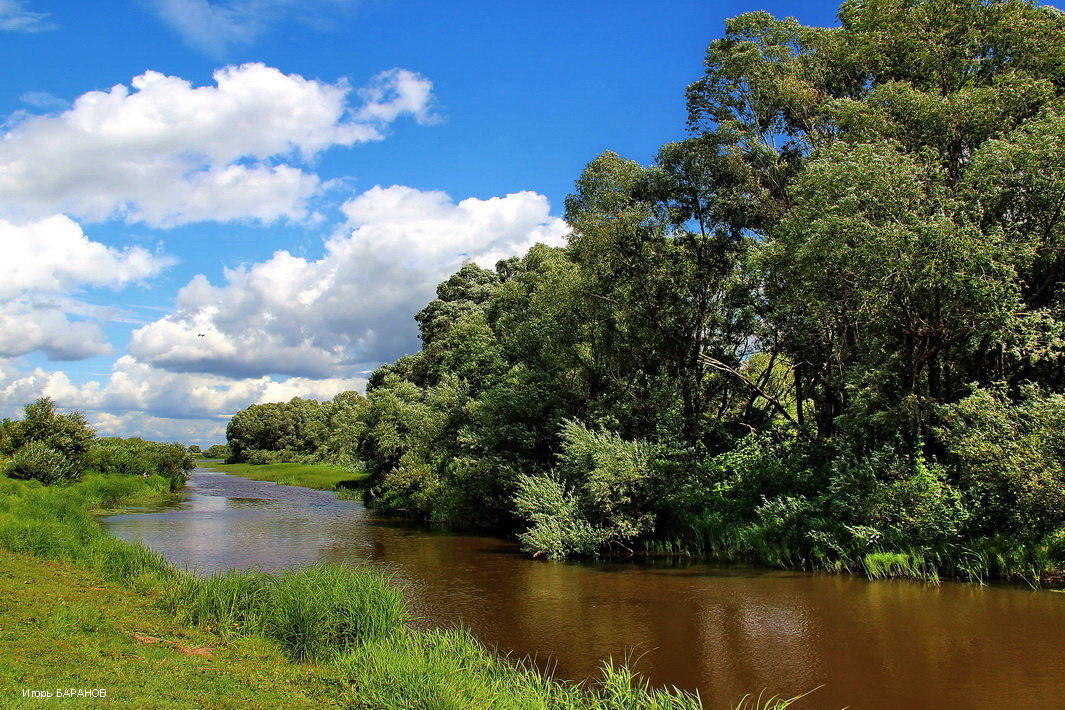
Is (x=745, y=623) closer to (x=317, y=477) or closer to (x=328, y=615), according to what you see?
(x=328, y=615)

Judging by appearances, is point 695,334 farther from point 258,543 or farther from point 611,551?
point 258,543

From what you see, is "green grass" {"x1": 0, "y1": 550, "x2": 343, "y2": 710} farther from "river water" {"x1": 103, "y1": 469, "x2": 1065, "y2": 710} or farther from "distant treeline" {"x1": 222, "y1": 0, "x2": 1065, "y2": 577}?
"distant treeline" {"x1": 222, "y1": 0, "x2": 1065, "y2": 577}

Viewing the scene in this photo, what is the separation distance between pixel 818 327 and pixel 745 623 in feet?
42.1

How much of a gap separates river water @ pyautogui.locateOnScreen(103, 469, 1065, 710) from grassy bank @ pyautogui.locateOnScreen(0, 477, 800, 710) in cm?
212

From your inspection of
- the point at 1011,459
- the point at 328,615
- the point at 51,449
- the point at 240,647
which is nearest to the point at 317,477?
the point at 51,449

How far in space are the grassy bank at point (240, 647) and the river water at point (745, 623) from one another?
2116mm

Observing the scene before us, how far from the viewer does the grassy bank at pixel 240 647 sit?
8.30m

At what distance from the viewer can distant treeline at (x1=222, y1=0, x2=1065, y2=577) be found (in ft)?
59.6

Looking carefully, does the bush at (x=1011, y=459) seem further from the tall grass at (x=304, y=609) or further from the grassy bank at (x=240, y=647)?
the tall grass at (x=304, y=609)

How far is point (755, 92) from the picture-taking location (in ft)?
87.8

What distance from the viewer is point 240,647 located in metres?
11.1

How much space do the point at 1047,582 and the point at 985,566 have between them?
4.42 ft

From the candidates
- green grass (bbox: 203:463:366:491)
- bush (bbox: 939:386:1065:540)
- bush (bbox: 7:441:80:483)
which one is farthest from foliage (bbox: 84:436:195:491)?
bush (bbox: 939:386:1065:540)

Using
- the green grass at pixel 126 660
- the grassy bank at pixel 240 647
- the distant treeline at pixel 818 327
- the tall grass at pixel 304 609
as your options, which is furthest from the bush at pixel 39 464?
the tall grass at pixel 304 609
